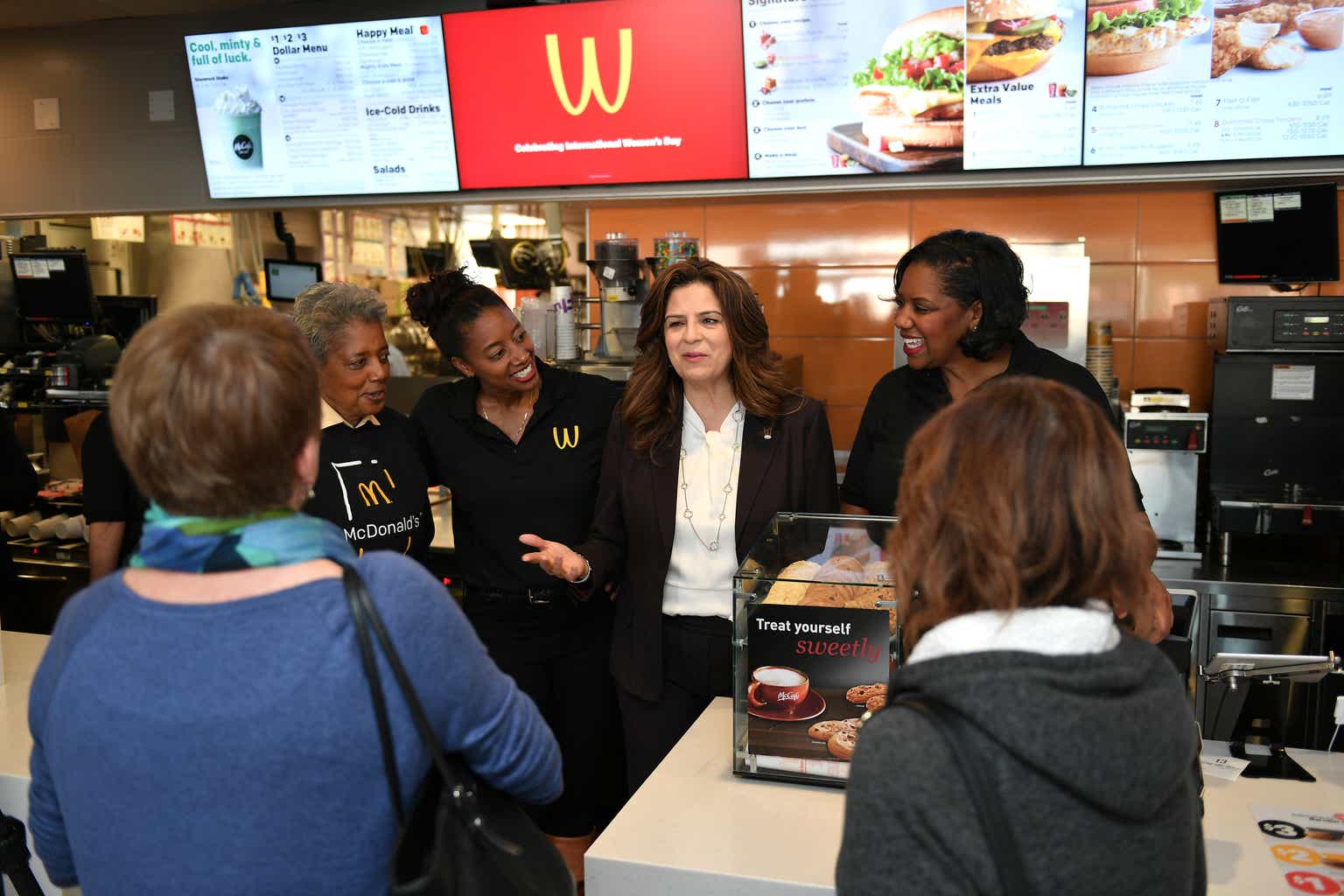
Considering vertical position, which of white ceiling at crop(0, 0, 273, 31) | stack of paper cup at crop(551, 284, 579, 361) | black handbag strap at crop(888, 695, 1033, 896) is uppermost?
white ceiling at crop(0, 0, 273, 31)

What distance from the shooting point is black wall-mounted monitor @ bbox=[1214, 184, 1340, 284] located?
3537 mm

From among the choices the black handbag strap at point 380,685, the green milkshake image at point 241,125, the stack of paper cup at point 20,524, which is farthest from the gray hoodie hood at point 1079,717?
the stack of paper cup at point 20,524

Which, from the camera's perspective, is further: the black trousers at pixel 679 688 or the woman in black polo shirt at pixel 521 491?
the woman in black polo shirt at pixel 521 491

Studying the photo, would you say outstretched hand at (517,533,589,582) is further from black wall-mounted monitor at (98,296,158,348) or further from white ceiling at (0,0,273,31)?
black wall-mounted monitor at (98,296,158,348)

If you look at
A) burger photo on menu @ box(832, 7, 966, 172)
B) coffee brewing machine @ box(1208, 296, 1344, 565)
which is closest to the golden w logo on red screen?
burger photo on menu @ box(832, 7, 966, 172)

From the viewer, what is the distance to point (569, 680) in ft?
8.43

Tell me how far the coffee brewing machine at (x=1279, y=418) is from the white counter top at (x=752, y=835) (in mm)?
1615

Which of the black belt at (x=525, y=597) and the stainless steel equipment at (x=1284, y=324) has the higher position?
the stainless steel equipment at (x=1284, y=324)

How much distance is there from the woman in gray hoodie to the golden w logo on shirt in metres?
1.61

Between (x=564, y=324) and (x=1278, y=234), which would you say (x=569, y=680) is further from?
(x=1278, y=234)

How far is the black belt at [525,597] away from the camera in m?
2.52

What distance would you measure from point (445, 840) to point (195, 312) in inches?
22.4

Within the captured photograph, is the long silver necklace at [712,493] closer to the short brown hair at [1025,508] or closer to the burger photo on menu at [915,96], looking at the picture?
the short brown hair at [1025,508]

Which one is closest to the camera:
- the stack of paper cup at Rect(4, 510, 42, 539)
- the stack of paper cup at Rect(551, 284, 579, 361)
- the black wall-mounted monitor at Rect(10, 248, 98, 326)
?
the stack of paper cup at Rect(551, 284, 579, 361)
